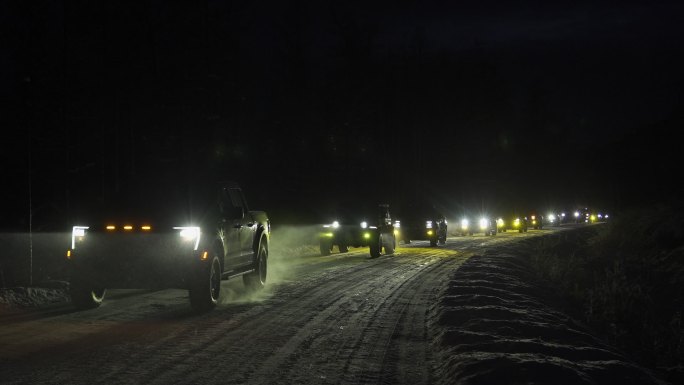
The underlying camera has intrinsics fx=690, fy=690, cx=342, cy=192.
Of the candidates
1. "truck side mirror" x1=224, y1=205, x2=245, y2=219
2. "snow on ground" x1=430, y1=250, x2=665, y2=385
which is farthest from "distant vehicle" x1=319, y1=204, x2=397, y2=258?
"truck side mirror" x1=224, y1=205, x2=245, y2=219

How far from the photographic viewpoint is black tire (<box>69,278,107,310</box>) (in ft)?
38.4

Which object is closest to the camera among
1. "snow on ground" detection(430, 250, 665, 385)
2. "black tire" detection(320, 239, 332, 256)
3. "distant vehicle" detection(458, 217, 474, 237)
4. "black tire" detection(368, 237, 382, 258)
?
"snow on ground" detection(430, 250, 665, 385)

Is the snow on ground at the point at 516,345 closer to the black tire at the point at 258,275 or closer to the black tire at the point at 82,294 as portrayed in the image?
the black tire at the point at 258,275

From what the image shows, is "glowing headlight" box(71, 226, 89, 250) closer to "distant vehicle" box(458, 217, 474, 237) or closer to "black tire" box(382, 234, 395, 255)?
"black tire" box(382, 234, 395, 255)

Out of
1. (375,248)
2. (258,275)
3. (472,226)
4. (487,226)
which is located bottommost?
(258,275)

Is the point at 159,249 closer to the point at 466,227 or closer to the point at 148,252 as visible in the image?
the point at 148,252

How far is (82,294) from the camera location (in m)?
11.8

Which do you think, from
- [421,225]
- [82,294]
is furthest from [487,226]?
[82,294]

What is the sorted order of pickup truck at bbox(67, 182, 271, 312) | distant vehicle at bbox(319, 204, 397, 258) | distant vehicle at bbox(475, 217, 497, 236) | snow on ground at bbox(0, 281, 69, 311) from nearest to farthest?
A: pickup truck at bbox(67, 182, 271, 312), snow on ground at bbox(0, 281, 69, 311), distant vehicle at bbox(319, 204, 397, 258), distant vehicle at bbox(475, 217, 497, 236)

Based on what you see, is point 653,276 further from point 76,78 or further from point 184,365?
point 76,78

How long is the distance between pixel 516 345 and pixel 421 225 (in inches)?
1127

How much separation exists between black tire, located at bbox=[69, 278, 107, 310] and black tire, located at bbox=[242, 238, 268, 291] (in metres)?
3.81

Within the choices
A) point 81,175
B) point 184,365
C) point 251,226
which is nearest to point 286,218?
point 81,175

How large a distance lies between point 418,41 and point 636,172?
85.6 ft
